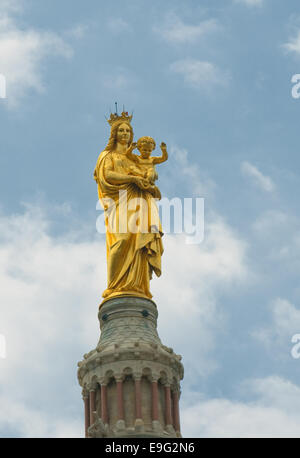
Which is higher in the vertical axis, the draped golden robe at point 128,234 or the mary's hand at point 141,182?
the mary's hand at point 141,182

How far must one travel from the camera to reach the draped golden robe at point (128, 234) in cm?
3775

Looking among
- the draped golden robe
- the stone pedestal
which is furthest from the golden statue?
the stone pedestal

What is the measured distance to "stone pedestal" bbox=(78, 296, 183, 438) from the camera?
3378 cm

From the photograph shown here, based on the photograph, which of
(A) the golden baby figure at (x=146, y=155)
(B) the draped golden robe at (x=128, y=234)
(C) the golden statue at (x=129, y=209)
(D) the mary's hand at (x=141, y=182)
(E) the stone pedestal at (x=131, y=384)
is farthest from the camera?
(A) the golden baby figure at (x=146, y=155)

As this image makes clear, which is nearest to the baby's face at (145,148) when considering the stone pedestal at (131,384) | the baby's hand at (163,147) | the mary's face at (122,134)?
the baby's hand at (163,147)

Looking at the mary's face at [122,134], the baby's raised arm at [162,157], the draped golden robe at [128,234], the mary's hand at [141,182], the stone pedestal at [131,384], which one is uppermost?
the mary's face at [122,134]

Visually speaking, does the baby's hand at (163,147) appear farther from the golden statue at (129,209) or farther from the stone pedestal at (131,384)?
the stone pedestal at (131,384)

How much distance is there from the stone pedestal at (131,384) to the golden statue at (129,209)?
1969 millimetres

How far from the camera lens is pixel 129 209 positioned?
38969 mm

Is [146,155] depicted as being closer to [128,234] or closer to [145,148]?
[145,148]

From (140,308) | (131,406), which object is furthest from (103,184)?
(131,406)

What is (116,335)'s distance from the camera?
36.0m

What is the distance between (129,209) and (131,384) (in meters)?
7.29
